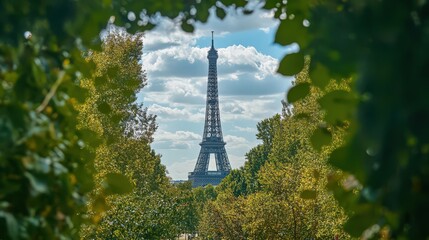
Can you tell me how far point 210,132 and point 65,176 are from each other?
117813mm

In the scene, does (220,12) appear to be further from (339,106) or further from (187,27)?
(339,106)

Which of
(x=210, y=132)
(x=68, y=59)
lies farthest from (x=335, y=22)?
(x=210, y=132)

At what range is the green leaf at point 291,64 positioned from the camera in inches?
134

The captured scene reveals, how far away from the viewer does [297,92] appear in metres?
3.44

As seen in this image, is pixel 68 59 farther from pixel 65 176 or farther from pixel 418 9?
pixel 418 9

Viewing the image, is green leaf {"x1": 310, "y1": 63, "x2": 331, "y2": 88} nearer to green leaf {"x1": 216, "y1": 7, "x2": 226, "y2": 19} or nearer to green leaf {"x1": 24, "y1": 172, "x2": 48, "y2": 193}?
green leaf {"x1": 24, "y1": 172, "x2": 48, "y2": 193}

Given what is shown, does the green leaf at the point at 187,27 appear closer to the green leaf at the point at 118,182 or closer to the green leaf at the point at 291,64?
the green leaf at the point at 291,64

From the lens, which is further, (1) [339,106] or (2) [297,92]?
(2) [297,92]

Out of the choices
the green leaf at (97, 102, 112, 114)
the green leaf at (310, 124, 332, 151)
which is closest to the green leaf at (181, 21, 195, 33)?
the green leaf at (97, 102, 112, 114)

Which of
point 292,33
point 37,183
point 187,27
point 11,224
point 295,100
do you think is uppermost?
point 187,27

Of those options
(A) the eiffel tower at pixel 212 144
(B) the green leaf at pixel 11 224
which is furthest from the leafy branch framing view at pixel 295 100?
(A) the eiffel tower at pixel 212 144

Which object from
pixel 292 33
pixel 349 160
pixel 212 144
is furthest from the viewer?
pixel 212 144

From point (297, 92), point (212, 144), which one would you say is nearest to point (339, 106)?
point (297, 92)

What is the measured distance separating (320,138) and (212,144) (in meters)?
116
